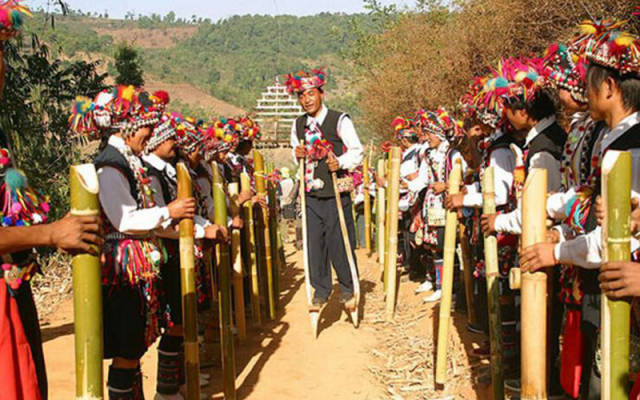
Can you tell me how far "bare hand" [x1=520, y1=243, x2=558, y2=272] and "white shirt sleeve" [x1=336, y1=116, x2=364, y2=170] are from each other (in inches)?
163

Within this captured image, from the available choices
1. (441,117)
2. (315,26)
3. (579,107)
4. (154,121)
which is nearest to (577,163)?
(579,107)

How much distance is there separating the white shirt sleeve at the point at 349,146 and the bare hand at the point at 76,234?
14.8ft

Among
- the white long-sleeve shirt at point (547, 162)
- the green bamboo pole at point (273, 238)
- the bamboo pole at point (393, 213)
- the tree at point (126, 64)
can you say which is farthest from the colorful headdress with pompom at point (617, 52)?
the tree at point (126, 64)

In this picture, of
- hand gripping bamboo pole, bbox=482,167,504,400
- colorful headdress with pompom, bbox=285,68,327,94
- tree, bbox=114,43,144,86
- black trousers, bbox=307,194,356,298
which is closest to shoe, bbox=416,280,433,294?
black trousers, bbox=307,194,356,298

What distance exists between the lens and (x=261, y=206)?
7.16 metres

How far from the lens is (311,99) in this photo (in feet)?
22.1

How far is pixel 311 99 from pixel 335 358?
8.57 feet

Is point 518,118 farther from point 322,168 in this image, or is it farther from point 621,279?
point 322,168

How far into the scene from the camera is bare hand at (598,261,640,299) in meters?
2.15

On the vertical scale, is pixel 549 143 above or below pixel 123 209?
above

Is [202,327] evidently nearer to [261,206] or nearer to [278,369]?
[278,369]

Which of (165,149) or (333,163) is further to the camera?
(333,163)

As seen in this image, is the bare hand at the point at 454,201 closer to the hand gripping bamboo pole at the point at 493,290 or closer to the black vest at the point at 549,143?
the black vest at the point at 549,143

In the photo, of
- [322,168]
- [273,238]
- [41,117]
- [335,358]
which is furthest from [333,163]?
[41,117]
